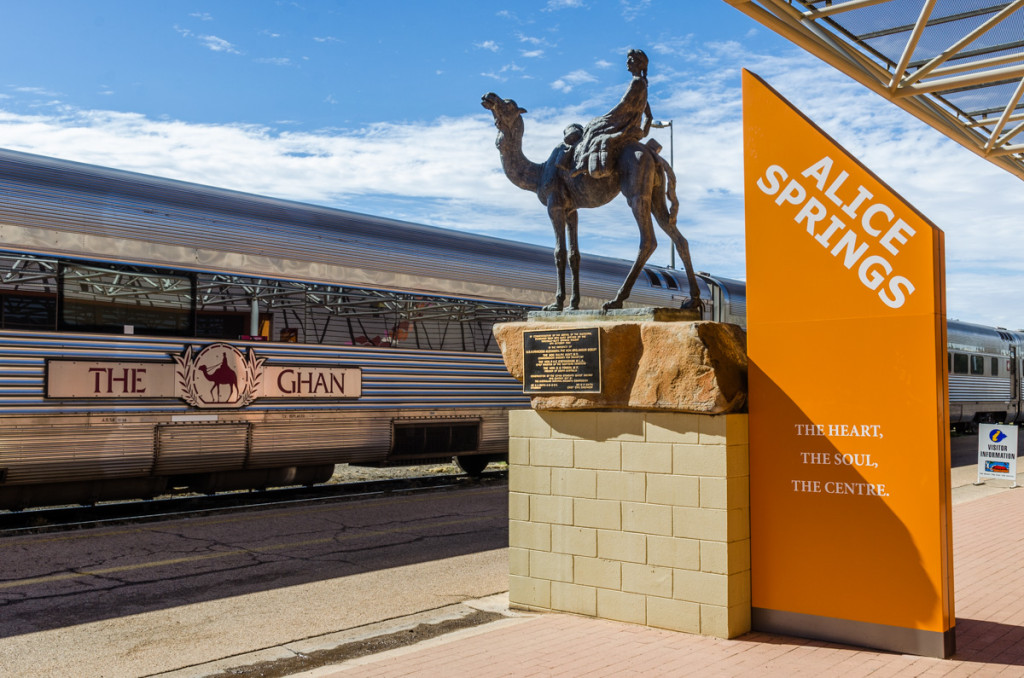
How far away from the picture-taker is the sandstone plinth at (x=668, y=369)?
5629mm

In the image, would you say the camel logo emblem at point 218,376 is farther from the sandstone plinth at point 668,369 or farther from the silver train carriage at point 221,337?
the sandstone plinth at point 668,369

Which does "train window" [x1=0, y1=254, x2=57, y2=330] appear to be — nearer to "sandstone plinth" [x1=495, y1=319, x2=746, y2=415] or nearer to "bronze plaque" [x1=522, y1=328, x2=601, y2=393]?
"bronze plaque" [x1=522, y1=328, x2=601, y2=393]

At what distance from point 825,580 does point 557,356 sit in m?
2.20

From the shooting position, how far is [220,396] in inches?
430

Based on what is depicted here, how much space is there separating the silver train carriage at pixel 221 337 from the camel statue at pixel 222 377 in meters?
0.02

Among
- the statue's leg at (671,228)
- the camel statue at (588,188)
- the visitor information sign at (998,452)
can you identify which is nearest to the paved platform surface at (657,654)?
the camel statue at (588,188)

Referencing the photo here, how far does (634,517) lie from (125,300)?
688 cm

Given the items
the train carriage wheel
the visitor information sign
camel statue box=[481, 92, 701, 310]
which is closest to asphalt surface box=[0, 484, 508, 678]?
camel statue box=[481, 92, 701, 310]

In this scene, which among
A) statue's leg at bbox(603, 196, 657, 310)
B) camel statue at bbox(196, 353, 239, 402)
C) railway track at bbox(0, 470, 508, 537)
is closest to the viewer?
statue's leg at bbox(603, 196, 657, 310)

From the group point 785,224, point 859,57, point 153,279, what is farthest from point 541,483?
point 859,57

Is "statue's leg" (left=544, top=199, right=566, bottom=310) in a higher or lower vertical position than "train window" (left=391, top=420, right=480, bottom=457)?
higher

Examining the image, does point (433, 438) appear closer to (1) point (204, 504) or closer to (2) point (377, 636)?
(1) point (204, 504)

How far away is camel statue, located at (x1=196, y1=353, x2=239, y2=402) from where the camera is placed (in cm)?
1087

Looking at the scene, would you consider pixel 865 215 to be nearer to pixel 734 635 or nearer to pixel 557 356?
pixel 557 356
